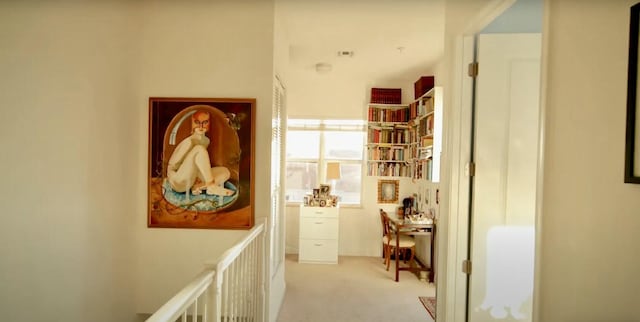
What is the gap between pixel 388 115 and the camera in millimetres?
4484

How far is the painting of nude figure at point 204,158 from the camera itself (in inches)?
92.7

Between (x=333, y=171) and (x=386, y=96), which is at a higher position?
(x=386, y=96)

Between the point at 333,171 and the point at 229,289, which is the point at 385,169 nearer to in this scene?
the point at 333,171

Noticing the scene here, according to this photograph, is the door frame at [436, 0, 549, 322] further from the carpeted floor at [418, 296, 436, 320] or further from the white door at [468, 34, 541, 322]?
the carpeted floor at [418, 296, 436, 320]

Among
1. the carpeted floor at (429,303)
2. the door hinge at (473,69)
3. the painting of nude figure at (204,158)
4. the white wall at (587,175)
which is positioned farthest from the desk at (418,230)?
the white wall at (587,175)

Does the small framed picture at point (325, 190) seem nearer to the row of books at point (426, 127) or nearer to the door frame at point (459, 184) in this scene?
the row of books at point (426, 127)

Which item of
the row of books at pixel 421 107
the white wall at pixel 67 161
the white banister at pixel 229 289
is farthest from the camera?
the row of books at pixel 421 107

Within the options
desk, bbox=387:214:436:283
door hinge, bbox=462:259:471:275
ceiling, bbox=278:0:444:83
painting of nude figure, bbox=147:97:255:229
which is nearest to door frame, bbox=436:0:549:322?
door hinge, bbox=462:259:471:275

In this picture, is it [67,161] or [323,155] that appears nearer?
[67,161]

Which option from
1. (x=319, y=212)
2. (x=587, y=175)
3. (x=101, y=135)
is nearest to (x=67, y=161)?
(x=101, y=135)

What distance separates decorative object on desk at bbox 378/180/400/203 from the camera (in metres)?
4.52

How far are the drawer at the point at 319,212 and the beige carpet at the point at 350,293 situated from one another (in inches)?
26.2

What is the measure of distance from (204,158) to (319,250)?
2.35 metres

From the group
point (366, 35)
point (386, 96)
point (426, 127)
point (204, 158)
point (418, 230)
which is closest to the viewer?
point (204, 158)
